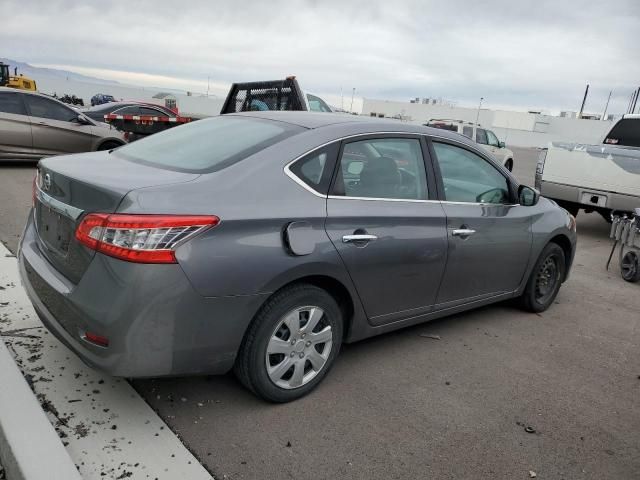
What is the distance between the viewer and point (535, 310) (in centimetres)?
498

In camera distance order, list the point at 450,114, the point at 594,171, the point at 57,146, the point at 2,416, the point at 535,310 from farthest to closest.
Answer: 1. the point at 450,114
2. the point at 57,146
3. the point at 594,171
4. the point at 535,310
5. the point at 2,416

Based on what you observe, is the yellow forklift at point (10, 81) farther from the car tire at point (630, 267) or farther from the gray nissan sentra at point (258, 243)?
the car tire at point (630, 267)

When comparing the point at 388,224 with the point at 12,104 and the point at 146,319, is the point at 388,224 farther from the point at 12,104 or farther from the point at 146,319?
the point at 12,104

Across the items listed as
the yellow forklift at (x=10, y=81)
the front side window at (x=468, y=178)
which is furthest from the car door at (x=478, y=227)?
the yellow forklift at (x=10, y=81)

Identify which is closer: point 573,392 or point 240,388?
point 240,388

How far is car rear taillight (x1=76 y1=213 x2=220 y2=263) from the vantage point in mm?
2426

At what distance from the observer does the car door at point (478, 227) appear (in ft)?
12.5

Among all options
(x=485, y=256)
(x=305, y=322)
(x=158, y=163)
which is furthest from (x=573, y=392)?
(x=158, y=163)

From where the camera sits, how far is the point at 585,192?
8.38m

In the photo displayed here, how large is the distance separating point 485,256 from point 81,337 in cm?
281

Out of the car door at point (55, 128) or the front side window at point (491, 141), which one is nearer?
the car door at point (55, 128)

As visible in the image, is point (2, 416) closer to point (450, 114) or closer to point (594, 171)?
point (594, 171)

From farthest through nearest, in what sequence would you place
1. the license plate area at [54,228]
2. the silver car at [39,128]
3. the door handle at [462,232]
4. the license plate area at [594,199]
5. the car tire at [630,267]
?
the silver car at [39,128] → the license plate area at [594,199] → the car tire at [630,267] → the door handle at [462,232] → the license plate area at [54,228]

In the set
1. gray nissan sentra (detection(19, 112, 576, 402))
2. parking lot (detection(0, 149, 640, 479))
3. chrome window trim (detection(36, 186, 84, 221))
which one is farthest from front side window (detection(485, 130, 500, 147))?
chrome window trim (detection(36, 186, 84, 221))
